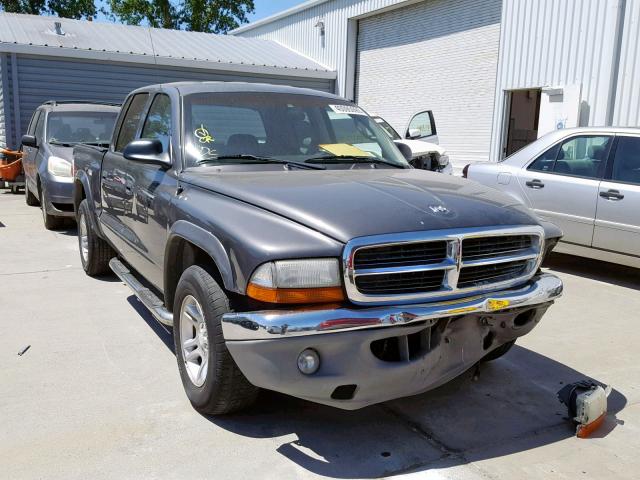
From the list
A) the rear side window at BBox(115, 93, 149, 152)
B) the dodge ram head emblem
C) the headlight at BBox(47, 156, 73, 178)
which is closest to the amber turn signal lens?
the dodge ram head emblem

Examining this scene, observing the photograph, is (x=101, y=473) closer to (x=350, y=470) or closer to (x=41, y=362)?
(x=350, y=470)

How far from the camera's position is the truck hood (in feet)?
9.23

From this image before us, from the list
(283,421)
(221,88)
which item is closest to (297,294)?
(283,421)

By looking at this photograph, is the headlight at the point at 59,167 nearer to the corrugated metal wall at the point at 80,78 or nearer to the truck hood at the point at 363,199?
the truck hood at the point at 363,199

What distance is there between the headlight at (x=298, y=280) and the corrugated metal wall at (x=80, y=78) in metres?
15.2

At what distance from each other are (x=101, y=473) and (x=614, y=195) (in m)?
5.68

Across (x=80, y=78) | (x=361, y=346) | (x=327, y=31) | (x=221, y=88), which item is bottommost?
(x=361, y=346)

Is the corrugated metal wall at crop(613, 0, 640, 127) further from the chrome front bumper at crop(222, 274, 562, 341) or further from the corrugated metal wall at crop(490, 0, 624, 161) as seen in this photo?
the chrome front bumper at crop(222, 274, 562, 341)

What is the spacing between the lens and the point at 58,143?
9.30 m

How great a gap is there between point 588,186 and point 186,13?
1461 inches

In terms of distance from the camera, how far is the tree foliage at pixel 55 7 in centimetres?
3662

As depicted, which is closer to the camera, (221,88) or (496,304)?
(496,304)

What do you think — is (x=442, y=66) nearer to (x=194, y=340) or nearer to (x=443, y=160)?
(x=443, y=160)

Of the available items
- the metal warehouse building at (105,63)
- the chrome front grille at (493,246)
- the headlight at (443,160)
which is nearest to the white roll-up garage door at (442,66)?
the metal warehouse building at (105,63)
